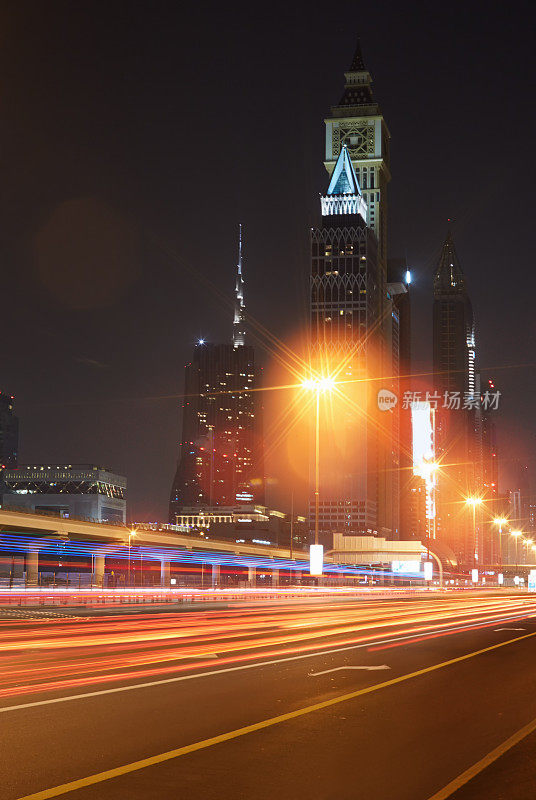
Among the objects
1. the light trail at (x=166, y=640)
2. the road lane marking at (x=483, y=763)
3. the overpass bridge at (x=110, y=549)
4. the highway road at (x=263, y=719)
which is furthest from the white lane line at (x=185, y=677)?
the overpass bridge at (x=110, y=549)

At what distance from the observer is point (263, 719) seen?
12672 millimetres

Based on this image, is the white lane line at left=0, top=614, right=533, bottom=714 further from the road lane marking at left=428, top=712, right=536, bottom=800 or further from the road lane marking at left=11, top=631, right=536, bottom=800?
the road lane marking at left=428, top=712, right=536, bottom=800

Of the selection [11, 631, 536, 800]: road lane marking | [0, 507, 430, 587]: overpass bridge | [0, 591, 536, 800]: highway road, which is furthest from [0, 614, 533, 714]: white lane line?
[0, 507, 430, 587]: overpass bridge

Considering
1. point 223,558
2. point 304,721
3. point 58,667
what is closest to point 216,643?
point 58,667

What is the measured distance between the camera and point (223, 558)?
14362 cm

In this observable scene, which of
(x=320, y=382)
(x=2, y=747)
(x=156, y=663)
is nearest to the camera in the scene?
(x=2, y=747)


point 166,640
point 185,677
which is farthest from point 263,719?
point 166,640

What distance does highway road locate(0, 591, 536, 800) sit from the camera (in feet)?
29.6

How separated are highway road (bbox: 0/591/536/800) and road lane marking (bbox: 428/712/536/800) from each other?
2cm

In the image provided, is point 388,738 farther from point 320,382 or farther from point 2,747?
point 320,382

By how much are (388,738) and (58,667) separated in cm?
858

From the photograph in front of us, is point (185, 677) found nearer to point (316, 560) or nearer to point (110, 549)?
point (316, 560)

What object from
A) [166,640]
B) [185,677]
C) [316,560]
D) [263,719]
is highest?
[316,560]

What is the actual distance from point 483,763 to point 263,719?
11.6 feet
